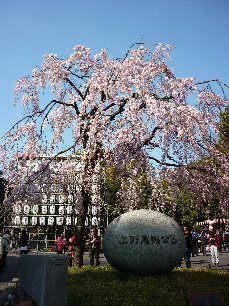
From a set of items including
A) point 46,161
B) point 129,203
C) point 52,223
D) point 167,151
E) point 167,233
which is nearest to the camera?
point 167,233

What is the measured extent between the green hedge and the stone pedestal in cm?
123

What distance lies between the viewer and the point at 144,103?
51.0ft

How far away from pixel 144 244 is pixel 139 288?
4.47 feet

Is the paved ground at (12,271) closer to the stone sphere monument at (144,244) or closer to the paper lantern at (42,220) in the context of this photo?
the stone sphere monument at (144,244)

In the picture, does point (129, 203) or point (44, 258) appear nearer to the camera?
point (44, 258)

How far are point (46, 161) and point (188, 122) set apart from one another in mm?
6878

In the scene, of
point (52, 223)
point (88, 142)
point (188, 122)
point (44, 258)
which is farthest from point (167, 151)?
point (52, 223)

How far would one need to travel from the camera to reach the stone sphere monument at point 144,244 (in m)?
10.5

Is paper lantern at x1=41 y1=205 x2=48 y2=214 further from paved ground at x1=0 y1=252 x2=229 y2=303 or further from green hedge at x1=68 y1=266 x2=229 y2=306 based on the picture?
green hedge at x1=68 y1=266 x2=229 y2=306

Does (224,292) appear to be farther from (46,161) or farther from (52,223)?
(52,223)

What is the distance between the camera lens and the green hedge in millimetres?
8484

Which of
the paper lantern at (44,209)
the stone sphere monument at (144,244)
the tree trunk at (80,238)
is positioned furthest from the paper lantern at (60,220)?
the stone sphere monument at (144,244)

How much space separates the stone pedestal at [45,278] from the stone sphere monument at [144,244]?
3.31m

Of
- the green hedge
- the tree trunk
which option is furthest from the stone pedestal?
the tree trunk
